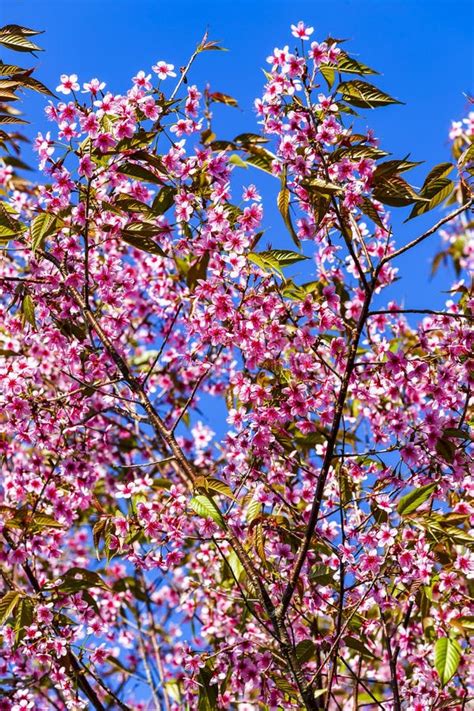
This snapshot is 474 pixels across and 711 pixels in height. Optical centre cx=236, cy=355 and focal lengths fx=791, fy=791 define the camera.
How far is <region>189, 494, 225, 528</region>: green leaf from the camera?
2449 millimetres

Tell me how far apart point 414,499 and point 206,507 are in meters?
0.65

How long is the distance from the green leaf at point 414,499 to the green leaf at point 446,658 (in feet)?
1.37

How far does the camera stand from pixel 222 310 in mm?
2789

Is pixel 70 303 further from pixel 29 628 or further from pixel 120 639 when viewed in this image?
pixel 120 639

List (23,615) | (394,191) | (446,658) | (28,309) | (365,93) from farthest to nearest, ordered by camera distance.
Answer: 1. (28,309)
2. (23,615)
3. (365,93)
4. (394,191)
5. (446,658)

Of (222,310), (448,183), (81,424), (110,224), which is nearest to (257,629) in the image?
(81,424)

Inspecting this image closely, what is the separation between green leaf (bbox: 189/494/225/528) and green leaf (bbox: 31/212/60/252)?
965 mm

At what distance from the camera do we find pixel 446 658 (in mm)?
2396

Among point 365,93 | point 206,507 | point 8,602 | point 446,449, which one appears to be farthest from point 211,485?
point 365,93

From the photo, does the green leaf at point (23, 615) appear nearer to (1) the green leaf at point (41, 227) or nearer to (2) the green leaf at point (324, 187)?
(1) the green leaf at point (41, 227)

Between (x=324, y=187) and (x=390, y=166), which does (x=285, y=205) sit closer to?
(x=324, y=187)

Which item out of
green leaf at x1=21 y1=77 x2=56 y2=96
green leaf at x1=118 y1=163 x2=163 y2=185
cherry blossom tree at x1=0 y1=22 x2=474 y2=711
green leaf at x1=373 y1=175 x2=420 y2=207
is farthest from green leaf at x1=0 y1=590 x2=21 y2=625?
green leaf at x1=373 y1=175 x2=420 y2=207

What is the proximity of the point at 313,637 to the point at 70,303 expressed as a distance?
166cm

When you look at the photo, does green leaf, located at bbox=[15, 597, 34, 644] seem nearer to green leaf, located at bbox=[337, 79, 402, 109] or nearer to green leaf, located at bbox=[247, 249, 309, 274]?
green leaf, located at bbox=[247, 249, 309, 274]
